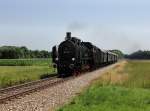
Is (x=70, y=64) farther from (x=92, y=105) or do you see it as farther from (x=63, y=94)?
(x=92, y=105)

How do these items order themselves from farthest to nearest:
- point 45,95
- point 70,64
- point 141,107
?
point 70,64, point 45,95, point 141,107

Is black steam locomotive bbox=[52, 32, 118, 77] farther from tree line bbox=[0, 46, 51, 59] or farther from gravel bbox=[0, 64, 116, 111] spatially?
A: tree line bbox=[0, 46, 51, 59]

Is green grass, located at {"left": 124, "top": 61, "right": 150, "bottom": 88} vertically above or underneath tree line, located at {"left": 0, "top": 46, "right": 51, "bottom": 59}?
underneath

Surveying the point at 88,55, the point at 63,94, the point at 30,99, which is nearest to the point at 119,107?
the point at 30,99

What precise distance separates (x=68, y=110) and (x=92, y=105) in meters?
1.96

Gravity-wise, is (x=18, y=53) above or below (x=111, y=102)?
above

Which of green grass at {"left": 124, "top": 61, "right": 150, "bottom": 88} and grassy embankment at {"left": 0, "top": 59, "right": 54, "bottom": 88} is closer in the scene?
green grass at {"left": 124, "top": 61, "right": 150, "bottom": 88}

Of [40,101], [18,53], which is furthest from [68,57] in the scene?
[18,53]

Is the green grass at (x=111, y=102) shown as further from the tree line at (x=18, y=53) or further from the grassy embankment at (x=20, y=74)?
the tree line at (x=18, y=53)

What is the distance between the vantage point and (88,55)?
168 ft

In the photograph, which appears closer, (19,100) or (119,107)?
(119,107)

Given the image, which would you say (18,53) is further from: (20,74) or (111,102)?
(111,102)

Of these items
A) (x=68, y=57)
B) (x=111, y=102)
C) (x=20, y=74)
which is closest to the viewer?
(x=111, y=102)

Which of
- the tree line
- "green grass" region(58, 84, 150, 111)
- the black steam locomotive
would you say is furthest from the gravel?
the tree line
